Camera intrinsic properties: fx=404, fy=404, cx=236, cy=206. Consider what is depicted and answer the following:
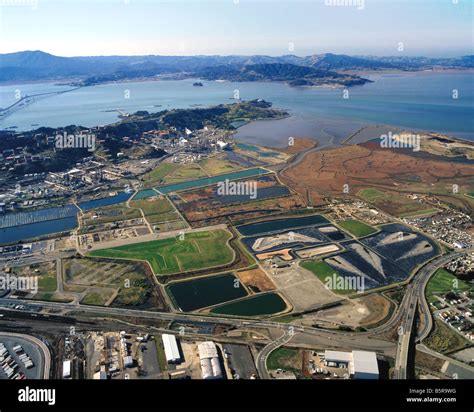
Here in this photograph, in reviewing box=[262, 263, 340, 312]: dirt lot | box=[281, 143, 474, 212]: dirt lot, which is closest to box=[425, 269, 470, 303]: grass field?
box=[262, 263, 340, 312]: dirt lot

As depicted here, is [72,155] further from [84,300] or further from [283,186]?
[84,300]

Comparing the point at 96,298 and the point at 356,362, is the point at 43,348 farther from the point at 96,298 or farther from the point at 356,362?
the point at 356,362

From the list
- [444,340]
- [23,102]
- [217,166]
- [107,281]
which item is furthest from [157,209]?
[23,102]

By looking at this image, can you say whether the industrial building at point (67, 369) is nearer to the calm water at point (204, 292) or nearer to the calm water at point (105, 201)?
the calm water at point (204, 292)

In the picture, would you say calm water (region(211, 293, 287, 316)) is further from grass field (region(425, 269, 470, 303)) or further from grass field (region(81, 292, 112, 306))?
grass field (region(425, 269, 470, 303))

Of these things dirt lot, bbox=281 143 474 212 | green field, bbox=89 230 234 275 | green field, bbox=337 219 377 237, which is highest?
dirt lot, bbox=281 143 474 212

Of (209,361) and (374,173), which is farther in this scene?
(374,173)

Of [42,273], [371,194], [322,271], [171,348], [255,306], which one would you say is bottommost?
[171,348]
